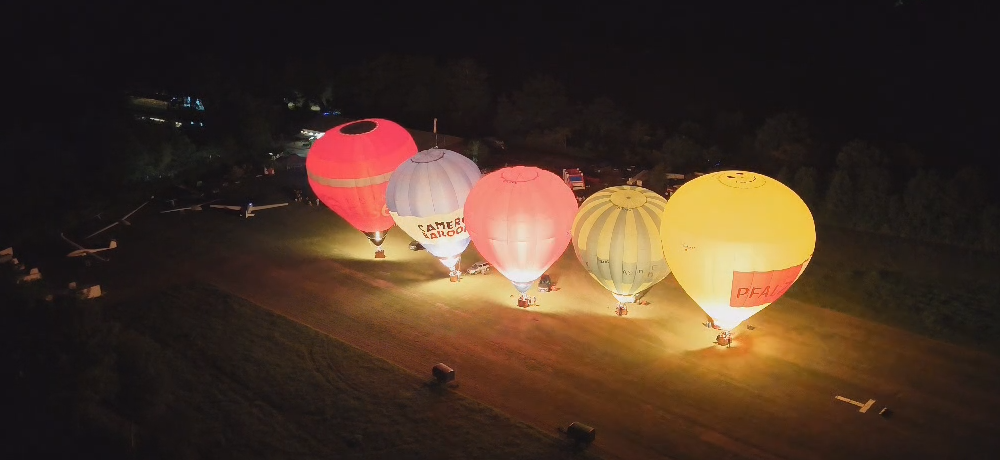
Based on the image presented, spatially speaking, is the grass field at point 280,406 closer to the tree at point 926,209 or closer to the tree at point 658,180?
the tree at point 658,180

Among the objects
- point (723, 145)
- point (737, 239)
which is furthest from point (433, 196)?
point (723, 145)

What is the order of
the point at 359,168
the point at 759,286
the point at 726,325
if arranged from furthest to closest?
the point at 359,168, the point at 726,325, the point at 759,286

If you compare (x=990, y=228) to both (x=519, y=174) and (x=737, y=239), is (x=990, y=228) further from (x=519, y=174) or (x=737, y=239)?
(x=519, y=174)

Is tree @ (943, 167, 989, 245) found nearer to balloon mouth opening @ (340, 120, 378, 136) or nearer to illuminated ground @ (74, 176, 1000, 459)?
illuminated ground @ (74, 176, 1000, 459)

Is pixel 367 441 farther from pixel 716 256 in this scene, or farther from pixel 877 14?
pixel 877 14

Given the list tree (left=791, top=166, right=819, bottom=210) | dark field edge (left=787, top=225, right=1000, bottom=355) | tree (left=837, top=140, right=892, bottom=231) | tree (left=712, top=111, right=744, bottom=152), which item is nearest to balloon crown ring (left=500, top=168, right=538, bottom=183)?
dark field edge (left=787, top=225, right=1000, bottom=355)

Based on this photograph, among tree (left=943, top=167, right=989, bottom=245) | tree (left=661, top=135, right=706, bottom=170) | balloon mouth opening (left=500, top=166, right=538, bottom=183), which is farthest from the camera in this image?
tree (left=661, top=135, right=706, bottom=170)

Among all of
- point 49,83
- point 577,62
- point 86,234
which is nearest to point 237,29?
point 49,83
